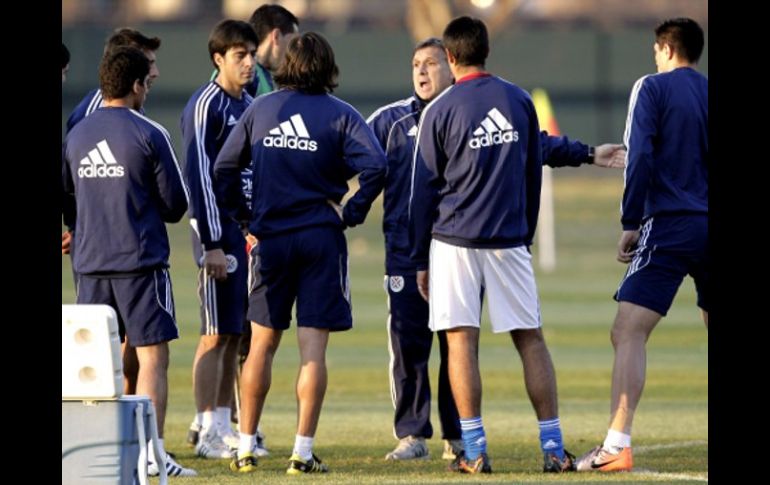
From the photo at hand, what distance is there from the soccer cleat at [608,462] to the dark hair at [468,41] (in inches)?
84.5

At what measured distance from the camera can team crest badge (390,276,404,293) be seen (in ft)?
33.1

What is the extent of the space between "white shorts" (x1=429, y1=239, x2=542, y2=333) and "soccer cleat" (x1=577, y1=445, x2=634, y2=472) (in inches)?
29.3

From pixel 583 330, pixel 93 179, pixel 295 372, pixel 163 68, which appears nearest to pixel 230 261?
pixel 93 179

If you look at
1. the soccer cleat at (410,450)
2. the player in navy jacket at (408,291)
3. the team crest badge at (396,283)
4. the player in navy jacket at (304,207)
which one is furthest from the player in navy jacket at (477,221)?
the team crest badge at (396,283)

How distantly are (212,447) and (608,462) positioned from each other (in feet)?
7.85

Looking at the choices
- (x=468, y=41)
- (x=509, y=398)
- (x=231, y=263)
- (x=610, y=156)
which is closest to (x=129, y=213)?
(x=231, y=263)

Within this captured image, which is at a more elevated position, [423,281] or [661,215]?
[661,215]

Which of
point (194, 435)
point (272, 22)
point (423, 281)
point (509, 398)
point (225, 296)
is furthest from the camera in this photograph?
point (509, 398)

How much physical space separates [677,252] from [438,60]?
1.88 meters

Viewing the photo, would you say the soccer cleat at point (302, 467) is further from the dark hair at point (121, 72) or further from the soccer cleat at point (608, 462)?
the dark hair at point (121, 72)

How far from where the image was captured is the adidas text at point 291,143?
9055 mm

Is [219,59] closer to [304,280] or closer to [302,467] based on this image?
[304,280]

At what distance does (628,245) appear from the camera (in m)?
8.97
